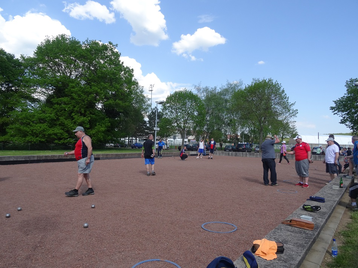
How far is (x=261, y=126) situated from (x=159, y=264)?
4467cm

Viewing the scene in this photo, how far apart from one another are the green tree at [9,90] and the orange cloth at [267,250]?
36674mm

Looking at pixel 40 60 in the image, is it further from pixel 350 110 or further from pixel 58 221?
pixel 350 110

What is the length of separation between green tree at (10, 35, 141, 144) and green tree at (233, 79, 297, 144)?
21479 millimetres

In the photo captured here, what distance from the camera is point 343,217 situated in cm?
570

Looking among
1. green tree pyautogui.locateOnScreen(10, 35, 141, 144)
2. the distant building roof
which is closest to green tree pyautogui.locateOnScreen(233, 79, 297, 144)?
green tree pyautogui.locateOnScreen(10, 35, 141, 144)

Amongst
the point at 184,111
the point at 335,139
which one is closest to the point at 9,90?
the point at 184,111

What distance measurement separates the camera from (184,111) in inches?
2127

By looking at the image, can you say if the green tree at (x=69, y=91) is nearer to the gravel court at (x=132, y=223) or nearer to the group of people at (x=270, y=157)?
the group of people at (x=270, y=157)

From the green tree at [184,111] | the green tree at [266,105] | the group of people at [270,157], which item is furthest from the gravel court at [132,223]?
the green tree at [184,111]

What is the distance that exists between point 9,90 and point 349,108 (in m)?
54.1

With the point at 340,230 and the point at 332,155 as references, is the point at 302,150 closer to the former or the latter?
the point at 332,155

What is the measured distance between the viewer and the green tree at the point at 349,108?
4116cm

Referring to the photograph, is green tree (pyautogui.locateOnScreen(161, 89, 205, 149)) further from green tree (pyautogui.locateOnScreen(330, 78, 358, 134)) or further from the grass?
the grass

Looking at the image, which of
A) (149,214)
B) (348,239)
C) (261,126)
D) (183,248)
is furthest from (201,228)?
(261,126)
